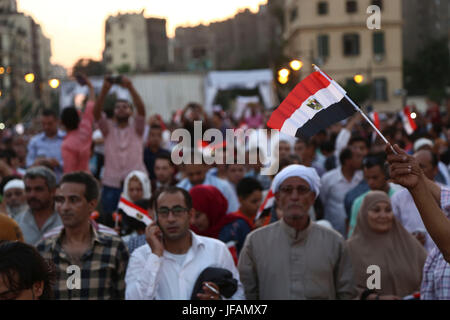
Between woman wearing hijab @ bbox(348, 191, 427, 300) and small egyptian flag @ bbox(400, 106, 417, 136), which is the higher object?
small egyptian flag @ bbox(400, 106, 417, 136)

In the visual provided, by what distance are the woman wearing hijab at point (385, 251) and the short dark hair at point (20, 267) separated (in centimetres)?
312

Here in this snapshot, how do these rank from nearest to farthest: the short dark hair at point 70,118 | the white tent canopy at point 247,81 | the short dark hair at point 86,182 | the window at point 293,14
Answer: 1. the short dark hair at point 86,182
2. the short dark hair at point 70,118
3. the white tent canopy at point 247,81
4. the window at point 293,14

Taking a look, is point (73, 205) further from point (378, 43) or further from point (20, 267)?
point (378, 43)

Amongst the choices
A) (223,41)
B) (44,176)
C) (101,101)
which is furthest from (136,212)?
(223,41)

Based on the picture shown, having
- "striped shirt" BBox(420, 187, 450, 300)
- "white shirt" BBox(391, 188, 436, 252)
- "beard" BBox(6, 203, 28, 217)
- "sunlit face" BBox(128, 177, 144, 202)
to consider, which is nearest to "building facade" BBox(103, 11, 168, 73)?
"sunlit face" BBox(128, 177, 144, 202)

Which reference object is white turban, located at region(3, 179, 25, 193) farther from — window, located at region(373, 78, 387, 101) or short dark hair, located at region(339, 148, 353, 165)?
window, located at region(373, 78, 387, 101)

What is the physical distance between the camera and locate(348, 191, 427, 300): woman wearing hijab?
17.3ft

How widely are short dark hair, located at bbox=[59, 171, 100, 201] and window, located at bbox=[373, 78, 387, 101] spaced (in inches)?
1801

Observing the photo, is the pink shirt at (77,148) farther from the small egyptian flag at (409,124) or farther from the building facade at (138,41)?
the building facade at (138,41)

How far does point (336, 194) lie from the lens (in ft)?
25.8

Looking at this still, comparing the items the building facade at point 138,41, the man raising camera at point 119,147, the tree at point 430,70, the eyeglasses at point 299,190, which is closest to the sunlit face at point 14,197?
the man raising camera at point 119,147

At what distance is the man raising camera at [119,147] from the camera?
8.45m

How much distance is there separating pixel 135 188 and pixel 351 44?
44.4m

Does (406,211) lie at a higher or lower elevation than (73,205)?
lower
